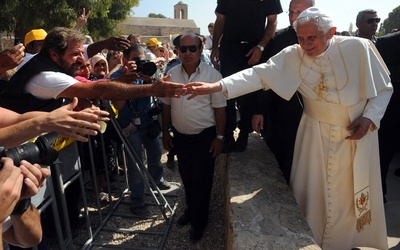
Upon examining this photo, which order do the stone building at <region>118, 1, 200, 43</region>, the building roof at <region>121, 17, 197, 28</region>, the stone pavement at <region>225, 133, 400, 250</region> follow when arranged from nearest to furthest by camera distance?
the stone pavement at <region>225, 133, 400, 250</region>
the stone building at <region>118, 1, 200, 43</region>
the building roof at <region>121, 17, 197, 28</region>

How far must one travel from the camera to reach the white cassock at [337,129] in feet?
8.41

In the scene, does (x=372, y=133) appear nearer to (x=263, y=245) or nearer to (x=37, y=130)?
(x=263, y=245)

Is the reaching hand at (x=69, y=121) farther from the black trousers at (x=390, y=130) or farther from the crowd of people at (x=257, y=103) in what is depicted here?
the black trousers at (x=390, y=130)

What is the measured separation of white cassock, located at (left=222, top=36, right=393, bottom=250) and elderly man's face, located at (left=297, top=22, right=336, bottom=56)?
0.11 meters

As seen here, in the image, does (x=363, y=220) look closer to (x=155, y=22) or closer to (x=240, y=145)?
(x=240, y=145)

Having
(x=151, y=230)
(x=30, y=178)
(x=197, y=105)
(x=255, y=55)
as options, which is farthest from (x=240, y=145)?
(x=30, y=178)

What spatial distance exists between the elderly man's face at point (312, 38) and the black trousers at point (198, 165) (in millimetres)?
1230

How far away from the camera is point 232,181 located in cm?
303

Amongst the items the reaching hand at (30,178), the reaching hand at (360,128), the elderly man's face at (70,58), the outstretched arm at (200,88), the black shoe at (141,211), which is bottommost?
the black shoe at (141,211)

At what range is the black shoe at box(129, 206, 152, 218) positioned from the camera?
3.79 metres

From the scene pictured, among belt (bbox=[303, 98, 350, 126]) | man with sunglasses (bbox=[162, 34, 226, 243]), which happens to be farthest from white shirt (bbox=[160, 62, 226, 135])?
belt (bbox=[303, 98, 350, 126])

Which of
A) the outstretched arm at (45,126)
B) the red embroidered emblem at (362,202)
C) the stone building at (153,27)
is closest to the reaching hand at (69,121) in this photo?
the outstretched arm at (45,126)

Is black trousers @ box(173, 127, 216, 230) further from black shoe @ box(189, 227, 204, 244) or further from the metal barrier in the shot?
the metal barrier

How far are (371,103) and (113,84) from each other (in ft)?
6.66
